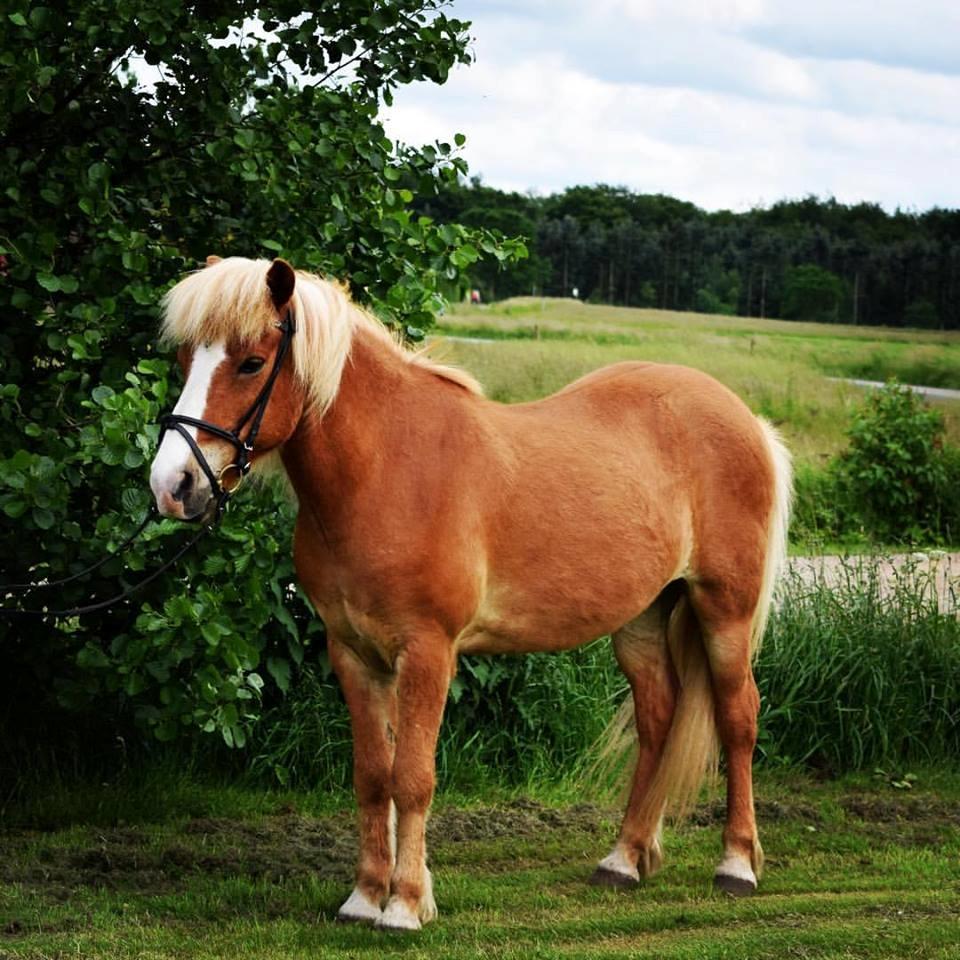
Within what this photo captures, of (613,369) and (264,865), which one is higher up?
(613,369)

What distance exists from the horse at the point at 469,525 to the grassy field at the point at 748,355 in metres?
10.2

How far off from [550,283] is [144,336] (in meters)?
36.3

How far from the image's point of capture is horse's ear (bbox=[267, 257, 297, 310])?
3.72 metres

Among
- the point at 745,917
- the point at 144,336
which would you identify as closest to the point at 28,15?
the point at 144,336

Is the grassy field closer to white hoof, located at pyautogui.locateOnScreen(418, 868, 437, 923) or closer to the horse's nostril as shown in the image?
white hoof, located at pyautogui.locateOnScreen(418, 868, 437, 923)

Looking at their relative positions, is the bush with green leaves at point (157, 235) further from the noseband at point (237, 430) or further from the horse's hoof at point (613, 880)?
the horse's hoof at point (613, 880)

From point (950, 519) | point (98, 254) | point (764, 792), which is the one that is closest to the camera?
point (98, 254)

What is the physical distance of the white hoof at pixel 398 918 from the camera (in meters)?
4.17

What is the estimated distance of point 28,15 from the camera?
4.64 m

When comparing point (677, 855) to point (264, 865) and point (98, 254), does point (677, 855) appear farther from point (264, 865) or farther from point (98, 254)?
point (98, 254)

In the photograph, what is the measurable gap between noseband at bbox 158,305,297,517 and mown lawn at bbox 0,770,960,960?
5.01 ft

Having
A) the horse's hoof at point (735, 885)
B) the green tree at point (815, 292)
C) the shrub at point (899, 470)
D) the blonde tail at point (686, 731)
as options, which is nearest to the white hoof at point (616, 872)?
the blonde tail at point (686, 731)

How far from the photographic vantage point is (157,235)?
5406mm

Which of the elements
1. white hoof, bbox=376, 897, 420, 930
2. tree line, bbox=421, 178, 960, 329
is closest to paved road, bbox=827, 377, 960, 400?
tree line, bbox=421, 178, 960, 329
